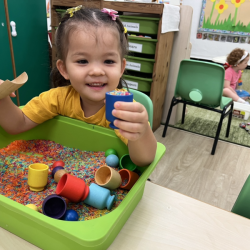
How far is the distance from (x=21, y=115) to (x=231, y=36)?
483 cm

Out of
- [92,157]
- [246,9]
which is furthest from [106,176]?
[246,9]

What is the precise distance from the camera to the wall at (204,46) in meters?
4.68

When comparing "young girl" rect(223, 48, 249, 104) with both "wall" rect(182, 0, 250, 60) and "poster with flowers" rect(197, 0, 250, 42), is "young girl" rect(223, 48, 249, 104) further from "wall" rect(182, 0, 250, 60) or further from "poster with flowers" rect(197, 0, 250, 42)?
"wall" rect(182, 0, 250, 60)

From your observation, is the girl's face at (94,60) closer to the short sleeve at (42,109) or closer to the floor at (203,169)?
the short sleeve at (42,109)

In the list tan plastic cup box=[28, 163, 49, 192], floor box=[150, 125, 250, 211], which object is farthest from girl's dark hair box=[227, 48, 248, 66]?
tan plastic cup box=[28, 163, 49, 192]

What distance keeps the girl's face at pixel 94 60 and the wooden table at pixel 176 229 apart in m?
0.36

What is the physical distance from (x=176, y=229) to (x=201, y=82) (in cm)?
152

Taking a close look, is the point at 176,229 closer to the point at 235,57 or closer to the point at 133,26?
the point at 133,26

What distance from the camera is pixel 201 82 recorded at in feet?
6.04

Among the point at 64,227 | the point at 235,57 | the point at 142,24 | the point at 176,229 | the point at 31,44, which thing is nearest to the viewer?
the point at 64,227

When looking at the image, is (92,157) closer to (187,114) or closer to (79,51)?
(79,51)

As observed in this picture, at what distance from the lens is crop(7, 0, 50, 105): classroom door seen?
6.34 ft

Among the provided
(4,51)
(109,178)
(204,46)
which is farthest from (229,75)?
(204,46)

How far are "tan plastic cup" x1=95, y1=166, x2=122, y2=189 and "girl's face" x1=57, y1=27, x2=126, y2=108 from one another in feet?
0.76
